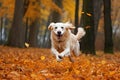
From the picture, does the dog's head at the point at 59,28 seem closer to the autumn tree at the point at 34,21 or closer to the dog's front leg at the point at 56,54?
the dog's front leg at the point at 56,54

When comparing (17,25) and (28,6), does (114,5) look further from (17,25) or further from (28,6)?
(17,25)

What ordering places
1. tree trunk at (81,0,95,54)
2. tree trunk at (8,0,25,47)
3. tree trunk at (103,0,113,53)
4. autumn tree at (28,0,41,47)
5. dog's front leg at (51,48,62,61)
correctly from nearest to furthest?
1. dog's front leg at (51,48,62,61)
2. tree trunk at (81,0,95,54)
3. tree trunk at (103,0,113,53)
4. tree trunk at (8,0,25,47)
5. autumn tree at (28,0,41,47)

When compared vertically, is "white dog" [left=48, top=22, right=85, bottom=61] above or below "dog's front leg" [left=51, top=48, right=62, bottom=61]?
above

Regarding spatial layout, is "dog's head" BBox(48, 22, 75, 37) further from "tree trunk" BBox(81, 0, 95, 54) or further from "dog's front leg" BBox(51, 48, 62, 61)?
"tree trunk" BBox(81, 0, 95, 54)

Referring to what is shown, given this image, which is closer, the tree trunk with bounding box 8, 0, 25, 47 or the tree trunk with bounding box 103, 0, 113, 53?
the tree trunk with bounding box 103, 0, 113, 53

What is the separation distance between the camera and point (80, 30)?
36.3 feet

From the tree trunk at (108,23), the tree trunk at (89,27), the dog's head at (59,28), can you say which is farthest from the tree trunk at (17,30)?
the dog's head at (59,28)

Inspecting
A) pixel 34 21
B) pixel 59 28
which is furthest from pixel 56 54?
pixel 34 21

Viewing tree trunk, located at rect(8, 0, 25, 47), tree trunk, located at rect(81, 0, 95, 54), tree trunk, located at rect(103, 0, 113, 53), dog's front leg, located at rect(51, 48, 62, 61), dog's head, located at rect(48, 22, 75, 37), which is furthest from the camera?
tree trunk, located at rect(8, 0, 25, 47)

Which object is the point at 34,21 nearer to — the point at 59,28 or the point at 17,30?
the point at 17,30

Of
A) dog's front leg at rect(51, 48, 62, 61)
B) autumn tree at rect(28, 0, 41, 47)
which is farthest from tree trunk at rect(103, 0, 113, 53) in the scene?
dog's front leg at rect(51, 48, 62, 61)

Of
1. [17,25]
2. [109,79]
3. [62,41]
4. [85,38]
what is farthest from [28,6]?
[109,79]

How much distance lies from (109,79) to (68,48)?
300 centimetres

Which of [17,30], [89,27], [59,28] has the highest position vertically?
[59,28]
